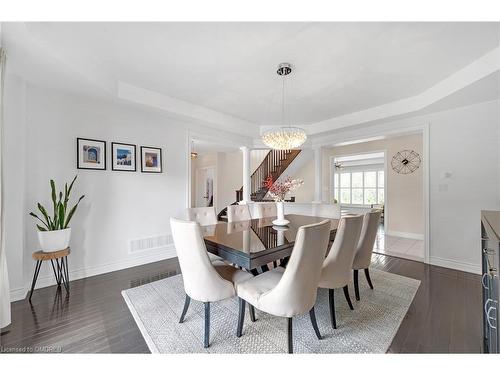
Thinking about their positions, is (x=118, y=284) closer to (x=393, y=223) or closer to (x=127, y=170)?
(x=127, y=170)

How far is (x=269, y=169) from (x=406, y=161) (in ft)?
12.3

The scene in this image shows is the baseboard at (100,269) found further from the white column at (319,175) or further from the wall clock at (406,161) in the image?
the wall clock at (406,161)

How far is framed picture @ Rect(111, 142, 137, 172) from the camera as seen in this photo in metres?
3.03

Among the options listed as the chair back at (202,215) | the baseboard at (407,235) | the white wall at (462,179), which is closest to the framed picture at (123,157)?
the chair back at (202,215)

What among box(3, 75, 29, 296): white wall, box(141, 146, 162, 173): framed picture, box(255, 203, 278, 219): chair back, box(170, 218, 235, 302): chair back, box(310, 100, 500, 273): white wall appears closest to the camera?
box(170, 218, 235, 302): chair back

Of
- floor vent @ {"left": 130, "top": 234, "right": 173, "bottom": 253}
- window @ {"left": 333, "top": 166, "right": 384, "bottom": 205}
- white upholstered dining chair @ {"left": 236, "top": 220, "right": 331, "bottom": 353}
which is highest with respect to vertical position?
window @ {"left": 333, "top": 166, "right": 384, "bottom": 205}

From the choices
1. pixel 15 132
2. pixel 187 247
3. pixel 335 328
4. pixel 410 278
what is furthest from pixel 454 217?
pixel 15 132

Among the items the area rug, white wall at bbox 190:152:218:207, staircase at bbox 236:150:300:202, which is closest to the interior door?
white wall at bbox 190:152:218:207

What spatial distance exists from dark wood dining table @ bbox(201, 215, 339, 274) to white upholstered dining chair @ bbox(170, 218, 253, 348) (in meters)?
0.20

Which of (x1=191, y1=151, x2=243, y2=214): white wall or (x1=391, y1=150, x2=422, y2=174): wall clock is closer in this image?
(x1=391, y1=150, x2=422, y2=174): wall clock

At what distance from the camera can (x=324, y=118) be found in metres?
4.26

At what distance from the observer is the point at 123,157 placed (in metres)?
3.12

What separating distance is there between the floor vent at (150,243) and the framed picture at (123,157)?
1144 millimetres

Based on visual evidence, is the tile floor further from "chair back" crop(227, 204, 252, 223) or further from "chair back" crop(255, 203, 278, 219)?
"chair back" crop(227, 204, 252, 223)
